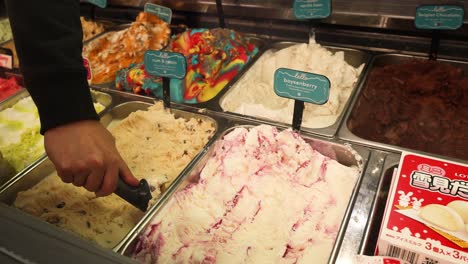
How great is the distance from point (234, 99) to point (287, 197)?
876 millimetres

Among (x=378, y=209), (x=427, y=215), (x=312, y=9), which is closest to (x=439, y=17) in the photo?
(x=312, y=9)

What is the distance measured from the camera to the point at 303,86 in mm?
1729

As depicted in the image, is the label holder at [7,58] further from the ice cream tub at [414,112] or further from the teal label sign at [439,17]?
the teal label sign at [439,17]

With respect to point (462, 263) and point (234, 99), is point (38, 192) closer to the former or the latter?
point (234, 99)

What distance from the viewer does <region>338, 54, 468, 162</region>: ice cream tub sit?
186cm

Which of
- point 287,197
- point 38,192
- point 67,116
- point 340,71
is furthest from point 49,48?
point 340,71

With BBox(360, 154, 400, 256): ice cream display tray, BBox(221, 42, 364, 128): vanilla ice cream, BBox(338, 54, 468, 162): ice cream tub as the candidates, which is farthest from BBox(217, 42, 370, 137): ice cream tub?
BBox(360, 154, 400, 256): ice cream display tray

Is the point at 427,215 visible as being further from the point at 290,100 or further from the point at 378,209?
the point at 290,100

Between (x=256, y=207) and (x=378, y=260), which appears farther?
(x=256, y=207)

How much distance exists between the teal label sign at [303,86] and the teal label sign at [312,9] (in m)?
0.82

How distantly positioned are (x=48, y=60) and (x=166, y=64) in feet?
2.93

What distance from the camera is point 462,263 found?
1.08 m

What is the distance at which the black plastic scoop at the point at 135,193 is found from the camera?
1355 mm

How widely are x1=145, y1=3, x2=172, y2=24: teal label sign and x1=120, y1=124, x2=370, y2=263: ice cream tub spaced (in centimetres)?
139
